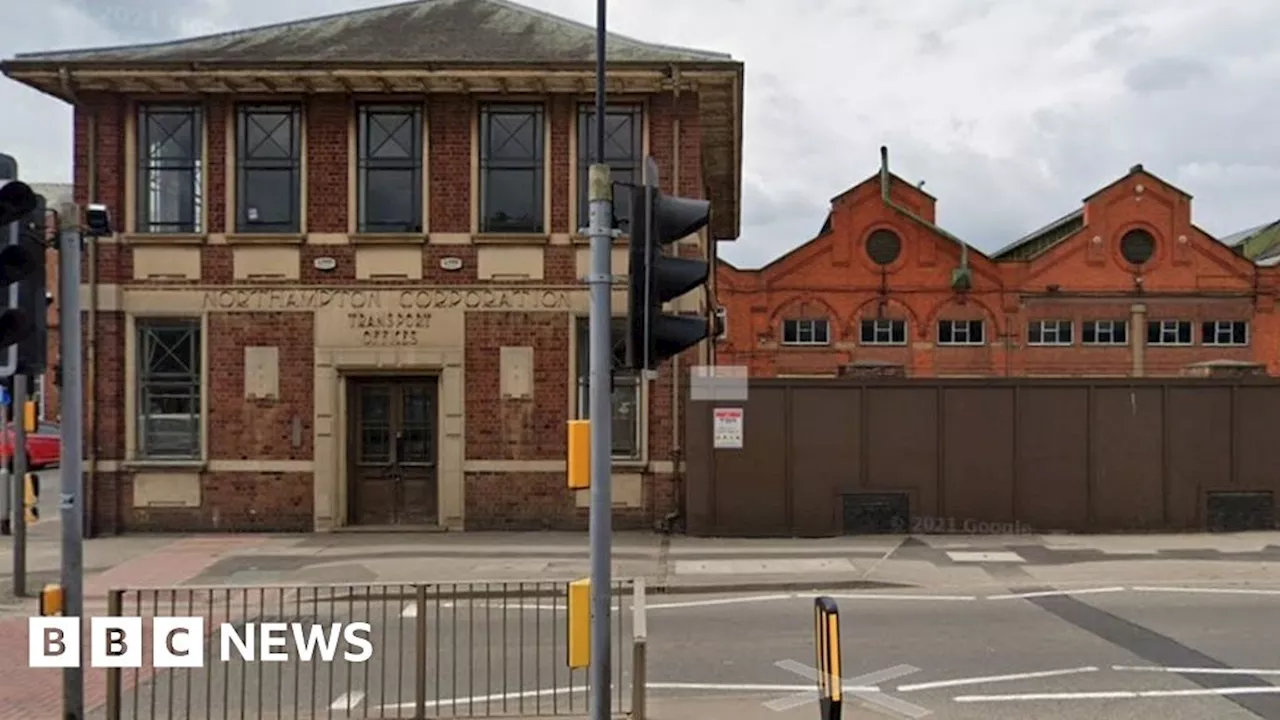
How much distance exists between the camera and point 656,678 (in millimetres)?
7625

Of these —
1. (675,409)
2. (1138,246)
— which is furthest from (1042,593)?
(1138,246)

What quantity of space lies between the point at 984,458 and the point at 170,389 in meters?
12.9

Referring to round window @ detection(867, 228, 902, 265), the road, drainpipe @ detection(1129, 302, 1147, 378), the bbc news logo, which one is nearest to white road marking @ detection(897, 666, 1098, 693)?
the road

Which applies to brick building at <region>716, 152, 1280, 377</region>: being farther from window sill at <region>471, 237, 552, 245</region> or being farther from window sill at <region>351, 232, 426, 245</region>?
window sill at <region>351, 232, 426, 245</region>

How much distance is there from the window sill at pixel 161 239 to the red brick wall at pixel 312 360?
14 centimetres

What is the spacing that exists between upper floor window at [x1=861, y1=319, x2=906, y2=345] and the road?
39.4 meters

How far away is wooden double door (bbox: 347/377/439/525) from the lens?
1567cm

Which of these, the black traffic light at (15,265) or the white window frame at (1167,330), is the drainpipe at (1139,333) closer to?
the white window frame at (1167,330)

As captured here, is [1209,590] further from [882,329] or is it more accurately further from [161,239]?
[882,329]

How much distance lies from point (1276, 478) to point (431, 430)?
13204 millimetres

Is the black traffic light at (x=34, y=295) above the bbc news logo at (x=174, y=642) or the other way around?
above

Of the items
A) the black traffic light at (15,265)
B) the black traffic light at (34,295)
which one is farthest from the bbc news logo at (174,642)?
the black traffic light at (15,265)

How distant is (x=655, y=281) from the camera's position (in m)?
4.86

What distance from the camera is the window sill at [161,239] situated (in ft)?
50.5
